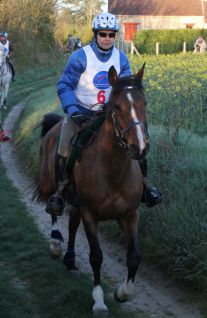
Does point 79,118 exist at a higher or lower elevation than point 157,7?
lower

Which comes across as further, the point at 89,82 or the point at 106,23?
the point at 89,82

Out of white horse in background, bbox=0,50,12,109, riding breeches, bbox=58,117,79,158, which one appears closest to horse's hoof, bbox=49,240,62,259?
riding breeches, bbox=58,117,79,158

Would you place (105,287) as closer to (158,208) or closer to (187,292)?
(187,292)

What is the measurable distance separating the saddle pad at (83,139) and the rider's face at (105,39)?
0.69 metres

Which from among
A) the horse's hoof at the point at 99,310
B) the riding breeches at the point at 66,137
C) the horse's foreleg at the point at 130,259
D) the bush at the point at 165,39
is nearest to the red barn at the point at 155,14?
the bush at the point at 165,39

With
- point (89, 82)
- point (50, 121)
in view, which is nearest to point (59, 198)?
point (89, 82)

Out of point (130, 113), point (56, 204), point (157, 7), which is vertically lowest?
point (56, 204)

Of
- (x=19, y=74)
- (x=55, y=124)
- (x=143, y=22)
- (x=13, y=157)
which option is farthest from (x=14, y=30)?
(x=143, y=22)

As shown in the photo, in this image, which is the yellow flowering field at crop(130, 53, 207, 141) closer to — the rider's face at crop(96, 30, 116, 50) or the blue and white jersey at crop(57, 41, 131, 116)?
the blue and white jersey at crop(57, 41, 131, 116)

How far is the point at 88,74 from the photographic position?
5648mm

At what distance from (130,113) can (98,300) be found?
5.97 feet

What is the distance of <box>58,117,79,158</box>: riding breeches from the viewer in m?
5.84

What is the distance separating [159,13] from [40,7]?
3102 cm

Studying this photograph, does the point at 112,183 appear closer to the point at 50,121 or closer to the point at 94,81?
the point at 94,81
